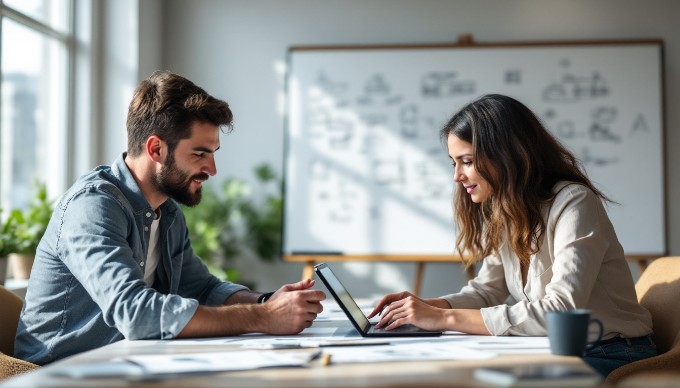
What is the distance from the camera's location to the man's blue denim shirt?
1883 millimetres

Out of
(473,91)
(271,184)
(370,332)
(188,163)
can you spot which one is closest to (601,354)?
(370,332)

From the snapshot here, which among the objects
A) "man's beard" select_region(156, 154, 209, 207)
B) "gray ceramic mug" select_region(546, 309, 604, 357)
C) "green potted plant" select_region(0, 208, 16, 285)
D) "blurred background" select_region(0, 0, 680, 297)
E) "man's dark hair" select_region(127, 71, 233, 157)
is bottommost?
"gray ceramic mug" select_region(546, 309, 604, 357)

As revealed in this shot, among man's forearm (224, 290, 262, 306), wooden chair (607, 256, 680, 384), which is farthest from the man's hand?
wooden chair (607, 256, 680, 384)

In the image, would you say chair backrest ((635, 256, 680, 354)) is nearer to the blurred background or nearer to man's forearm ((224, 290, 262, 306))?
man's forearm ((224, 290, 262, 306))

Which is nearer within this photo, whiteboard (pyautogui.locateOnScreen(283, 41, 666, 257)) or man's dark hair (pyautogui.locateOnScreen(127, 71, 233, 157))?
man's dark hair (pyautogui.locateOnScreen(127, 71, 233, 157))

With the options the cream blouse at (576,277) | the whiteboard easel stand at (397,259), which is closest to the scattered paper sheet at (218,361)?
the cream blouse at (576,277)

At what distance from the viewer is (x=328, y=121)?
495 cm

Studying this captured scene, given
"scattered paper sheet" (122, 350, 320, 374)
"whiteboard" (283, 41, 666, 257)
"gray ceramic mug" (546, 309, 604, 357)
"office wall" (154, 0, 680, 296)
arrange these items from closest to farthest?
"scattered paper sheet" (122, 350, 320, 374)
"gray ceramic mug" (546, 309, 604, 357)
"whiteboard" (283, 41, 666, 257)
"office wall" (154, 0, 680, 296)

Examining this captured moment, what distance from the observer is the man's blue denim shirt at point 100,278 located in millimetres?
1883

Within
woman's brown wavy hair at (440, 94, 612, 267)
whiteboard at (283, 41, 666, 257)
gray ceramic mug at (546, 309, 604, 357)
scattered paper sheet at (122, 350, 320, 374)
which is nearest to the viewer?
scattered paper sheet at (122, 350, 320, 374)

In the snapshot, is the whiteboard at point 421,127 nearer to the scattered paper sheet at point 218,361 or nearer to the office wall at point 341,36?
the office wall at point 341,36

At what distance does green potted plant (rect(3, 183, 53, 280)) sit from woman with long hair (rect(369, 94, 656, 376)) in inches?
78.5

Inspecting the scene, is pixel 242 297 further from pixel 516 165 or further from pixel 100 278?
pixel 516 165

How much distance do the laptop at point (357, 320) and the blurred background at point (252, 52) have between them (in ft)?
9.54
